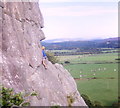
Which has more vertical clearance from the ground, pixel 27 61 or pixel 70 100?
pixel 27 61

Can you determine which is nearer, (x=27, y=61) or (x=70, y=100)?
(x=27, y=61)

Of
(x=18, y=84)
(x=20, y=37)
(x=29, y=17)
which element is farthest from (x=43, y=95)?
(x=29, y=17)

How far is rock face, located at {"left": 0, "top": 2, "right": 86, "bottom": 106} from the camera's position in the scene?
16.3 metres

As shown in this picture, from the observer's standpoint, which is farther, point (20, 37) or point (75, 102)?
point (75, 102)

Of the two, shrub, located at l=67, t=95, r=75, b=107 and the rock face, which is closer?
Answer: the rock face

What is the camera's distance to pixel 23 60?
58.6 feet

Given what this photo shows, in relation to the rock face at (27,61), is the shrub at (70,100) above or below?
below

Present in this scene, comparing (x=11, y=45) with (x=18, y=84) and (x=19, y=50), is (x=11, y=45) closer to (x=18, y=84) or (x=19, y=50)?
(x=19, y=50)

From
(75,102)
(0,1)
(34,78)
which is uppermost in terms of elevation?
(0,1)

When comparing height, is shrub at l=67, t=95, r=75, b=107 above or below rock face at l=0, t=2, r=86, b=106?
below

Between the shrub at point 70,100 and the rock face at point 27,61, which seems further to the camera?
the shrub at point 70,100

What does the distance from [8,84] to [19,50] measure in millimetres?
3862

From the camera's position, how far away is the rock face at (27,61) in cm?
1633

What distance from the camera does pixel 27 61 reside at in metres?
18.4
